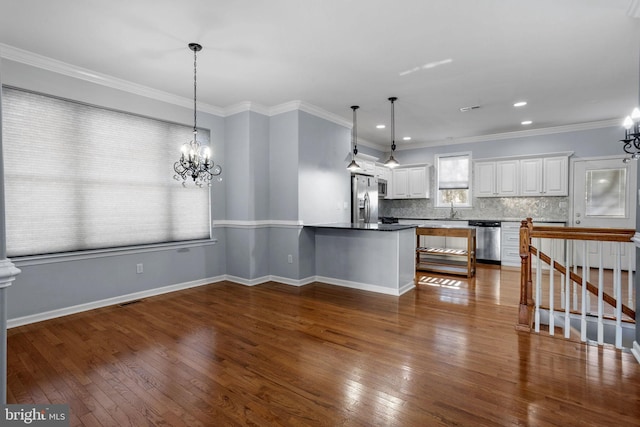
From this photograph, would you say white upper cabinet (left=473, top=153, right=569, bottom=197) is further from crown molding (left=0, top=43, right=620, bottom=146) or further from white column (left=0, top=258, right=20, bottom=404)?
white column (left=0, top=258, right=20, bottom=404)

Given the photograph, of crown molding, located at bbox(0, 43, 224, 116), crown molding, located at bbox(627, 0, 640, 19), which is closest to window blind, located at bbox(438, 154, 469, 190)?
crown molding, located at bbox(627, 0, 640, 19)

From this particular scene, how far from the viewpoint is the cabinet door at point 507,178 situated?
6.68 metres

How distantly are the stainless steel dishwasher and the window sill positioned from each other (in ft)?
16.9

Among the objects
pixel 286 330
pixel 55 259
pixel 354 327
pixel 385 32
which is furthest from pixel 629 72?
pixel 55 259

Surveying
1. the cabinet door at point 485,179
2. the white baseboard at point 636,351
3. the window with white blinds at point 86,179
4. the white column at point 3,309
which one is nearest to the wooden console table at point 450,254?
the cabinet door at point 485,179

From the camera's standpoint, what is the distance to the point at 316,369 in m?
2.46

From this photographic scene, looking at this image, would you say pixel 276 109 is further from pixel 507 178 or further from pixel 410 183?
pixel 507 178

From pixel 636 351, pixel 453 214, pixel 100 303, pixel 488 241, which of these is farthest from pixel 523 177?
pixel 100 303

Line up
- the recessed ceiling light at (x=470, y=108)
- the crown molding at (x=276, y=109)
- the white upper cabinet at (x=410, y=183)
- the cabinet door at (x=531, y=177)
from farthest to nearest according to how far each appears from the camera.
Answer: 1. the white upper cabinet at (x=410, y=183)
2. the cabinet door at (x=531, y=177)
3. the recessed ceiling light at (x=470, y=108)
4. the crown molding at (x=276, y=109)

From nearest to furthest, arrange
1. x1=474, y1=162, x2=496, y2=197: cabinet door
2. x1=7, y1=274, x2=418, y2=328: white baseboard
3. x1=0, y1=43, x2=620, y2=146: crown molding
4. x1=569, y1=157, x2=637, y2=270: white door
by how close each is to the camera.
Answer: x1=0, y1=43, x2=620, y2=146: crown molding → x1=7, y1=274, x2=418, y2=328: white baseboard → x1=569, y1=157, x2=637, y2=270: white door → x1=474, y1=162, x2=496, y2=197: cabinet door

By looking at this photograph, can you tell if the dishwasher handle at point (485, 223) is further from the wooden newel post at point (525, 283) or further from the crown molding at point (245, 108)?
the crown molding at point (245, 108)

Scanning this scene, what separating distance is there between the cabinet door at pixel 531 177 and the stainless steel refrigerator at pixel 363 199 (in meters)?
2.88

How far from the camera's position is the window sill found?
3350mm

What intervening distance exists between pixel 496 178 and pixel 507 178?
203 millimetres
